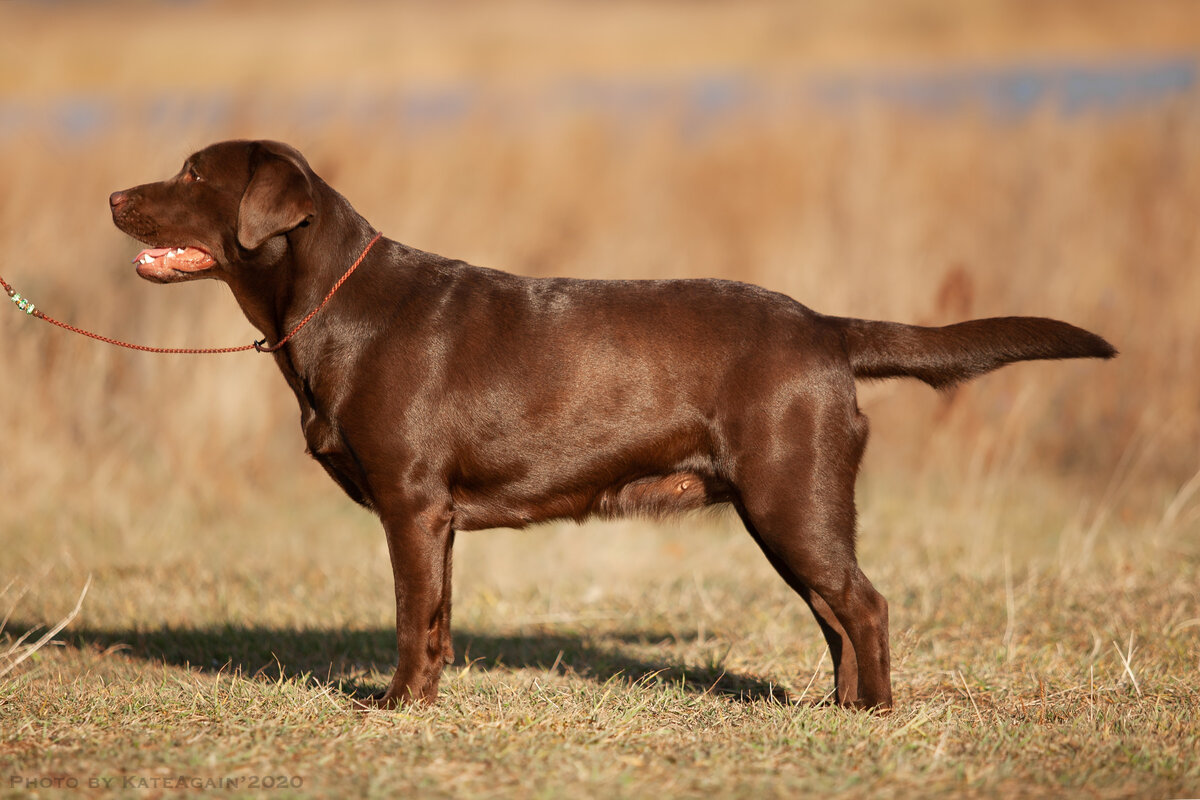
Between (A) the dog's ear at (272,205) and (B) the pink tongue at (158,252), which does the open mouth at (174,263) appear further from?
(A) the dog's ear at (272,205)

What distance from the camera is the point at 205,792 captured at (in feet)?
9.50

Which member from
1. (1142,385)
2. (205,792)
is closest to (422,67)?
(1142,385)

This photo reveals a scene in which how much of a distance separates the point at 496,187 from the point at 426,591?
7149 millimetres

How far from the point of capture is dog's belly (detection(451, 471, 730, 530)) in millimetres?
3820

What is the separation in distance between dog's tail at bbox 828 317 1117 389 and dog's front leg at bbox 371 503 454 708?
4.63ft

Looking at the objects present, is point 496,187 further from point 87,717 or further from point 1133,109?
point 87,717

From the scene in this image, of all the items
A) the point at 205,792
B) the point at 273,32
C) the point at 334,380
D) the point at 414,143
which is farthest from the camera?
the point at 273,32

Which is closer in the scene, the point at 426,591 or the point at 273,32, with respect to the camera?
the point at 426,591

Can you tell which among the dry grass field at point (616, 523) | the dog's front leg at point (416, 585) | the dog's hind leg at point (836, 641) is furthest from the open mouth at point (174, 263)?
the dog's hind leg at point (836, 641)

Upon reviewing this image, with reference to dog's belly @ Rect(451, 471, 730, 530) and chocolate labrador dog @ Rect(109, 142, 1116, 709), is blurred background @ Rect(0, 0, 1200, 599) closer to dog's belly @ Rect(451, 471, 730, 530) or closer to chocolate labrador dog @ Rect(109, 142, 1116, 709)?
dog's belly @ Rect(451, 471, 730, 530)

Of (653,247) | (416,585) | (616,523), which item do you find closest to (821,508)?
(416,585)

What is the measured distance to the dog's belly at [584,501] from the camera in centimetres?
382

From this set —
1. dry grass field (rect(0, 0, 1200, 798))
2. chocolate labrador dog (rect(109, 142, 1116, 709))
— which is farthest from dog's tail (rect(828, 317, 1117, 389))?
dry grass field (rect(0, 0, 1200, 798))

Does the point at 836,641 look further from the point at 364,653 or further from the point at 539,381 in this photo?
the point at 364,653
